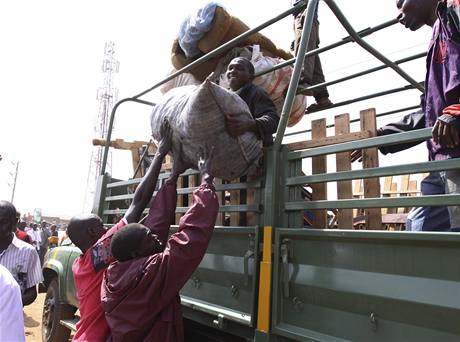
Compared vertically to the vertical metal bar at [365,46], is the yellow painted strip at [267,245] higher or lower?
lower

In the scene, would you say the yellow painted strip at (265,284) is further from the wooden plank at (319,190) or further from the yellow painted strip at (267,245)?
the wooden plank at (319,190)

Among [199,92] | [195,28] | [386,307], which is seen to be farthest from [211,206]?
[195,28]

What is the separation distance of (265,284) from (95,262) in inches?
41.8

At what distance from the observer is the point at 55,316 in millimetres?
4668

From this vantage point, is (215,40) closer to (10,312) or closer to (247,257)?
(247,257)

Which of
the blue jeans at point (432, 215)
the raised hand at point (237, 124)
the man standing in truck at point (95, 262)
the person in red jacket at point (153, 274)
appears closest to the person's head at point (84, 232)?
the man standing in truck at point (95, 262)

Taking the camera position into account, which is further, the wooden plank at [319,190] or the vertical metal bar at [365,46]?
the vertical metal bar at [365,46]

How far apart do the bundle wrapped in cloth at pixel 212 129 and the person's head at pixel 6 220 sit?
1.24m

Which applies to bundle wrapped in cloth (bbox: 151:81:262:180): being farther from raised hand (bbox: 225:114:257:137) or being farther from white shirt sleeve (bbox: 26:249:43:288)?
white shirt sleeve (bbox: 26:249:43:288)

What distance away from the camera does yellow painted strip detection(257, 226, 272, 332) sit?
2213 mm

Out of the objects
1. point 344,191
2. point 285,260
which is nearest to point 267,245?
point 285,260

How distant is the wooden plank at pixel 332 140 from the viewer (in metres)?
2.31

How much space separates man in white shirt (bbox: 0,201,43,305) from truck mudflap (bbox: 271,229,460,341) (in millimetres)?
1888

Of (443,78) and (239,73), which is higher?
(239,73)
